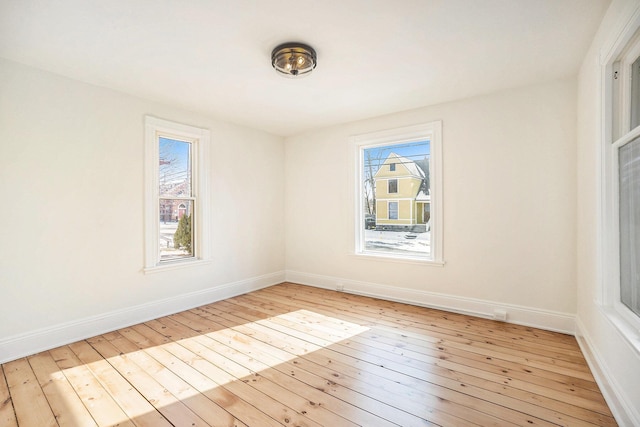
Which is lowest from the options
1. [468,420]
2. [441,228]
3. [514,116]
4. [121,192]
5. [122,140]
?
[468,420]

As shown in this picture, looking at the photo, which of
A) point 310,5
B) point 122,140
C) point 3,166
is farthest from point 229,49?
point 3,166

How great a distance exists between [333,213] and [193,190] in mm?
2071

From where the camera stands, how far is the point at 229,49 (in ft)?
8.11

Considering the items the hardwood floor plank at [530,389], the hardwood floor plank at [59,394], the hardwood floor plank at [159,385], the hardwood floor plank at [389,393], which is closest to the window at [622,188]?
the hardwood floor plank at [530,389]

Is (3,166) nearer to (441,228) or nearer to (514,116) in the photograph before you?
(441,228)

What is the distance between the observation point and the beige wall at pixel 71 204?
2615mm

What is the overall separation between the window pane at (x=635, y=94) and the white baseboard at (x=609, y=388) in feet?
5.29

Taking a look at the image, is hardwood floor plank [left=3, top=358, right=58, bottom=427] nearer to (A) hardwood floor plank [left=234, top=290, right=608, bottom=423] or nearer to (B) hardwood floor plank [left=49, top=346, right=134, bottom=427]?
(B) hardwood floor plank [left=49, top=346, right=134, bottom=427]

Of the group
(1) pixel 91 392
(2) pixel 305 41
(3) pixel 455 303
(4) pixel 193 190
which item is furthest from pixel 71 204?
(3) pixel 455 303

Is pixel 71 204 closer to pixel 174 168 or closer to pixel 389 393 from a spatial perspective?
pixel 174 168

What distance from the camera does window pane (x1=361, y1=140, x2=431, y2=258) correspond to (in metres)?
4.05

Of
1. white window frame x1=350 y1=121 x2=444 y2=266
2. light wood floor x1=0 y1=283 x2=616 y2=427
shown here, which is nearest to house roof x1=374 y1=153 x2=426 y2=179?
white window frame x1=350 y1=121 x2=444 y2=266

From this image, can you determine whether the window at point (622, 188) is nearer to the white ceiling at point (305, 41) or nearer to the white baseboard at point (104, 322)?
the white ceiling at point (305, 41)

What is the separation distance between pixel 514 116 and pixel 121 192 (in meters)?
4.38
